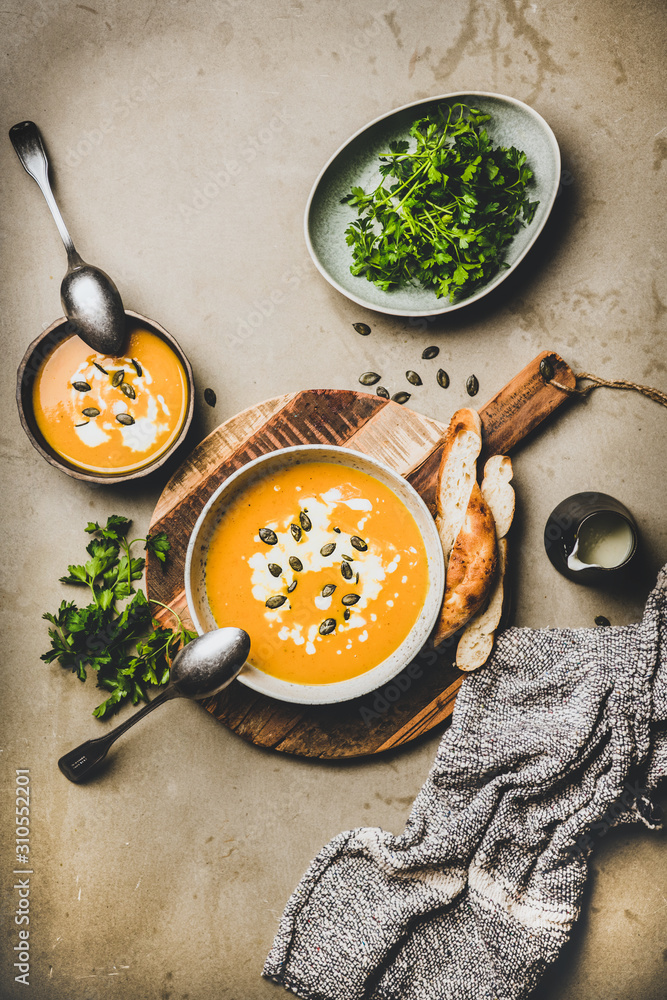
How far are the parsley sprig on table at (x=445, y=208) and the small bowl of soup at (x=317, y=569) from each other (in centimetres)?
81

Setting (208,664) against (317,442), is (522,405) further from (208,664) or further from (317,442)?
(208,664)

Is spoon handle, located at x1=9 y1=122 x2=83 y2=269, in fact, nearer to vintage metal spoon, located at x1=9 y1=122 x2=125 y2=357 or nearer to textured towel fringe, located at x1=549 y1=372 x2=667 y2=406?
vintage metal spoon, located at x1=9 y1=122 x2=125 y2=357

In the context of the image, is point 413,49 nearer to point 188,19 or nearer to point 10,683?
point 188,19

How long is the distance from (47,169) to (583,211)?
2.18 metres

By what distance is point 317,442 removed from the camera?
2.09 m

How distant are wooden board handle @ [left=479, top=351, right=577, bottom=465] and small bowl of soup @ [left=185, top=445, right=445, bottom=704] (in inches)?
19.4

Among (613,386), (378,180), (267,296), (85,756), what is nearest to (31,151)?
(267,296)

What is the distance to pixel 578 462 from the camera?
2.20 m

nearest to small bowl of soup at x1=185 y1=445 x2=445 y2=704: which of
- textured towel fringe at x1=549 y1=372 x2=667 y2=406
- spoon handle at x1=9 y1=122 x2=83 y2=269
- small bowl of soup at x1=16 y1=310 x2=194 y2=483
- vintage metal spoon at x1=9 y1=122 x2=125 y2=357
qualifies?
small bowl of soup at x1=16 y1=310 x2=194 y2=483

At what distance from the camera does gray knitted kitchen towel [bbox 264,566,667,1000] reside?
195 cm

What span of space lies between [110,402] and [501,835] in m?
2.13

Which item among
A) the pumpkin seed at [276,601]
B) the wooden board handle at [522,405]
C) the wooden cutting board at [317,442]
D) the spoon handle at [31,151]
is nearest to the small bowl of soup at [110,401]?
the wooden cutting board at [317,442]

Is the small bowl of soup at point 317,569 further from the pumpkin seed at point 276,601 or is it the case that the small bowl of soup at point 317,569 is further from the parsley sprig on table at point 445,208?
the parsley sprig on table at point 445,208

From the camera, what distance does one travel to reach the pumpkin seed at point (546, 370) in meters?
2.13
